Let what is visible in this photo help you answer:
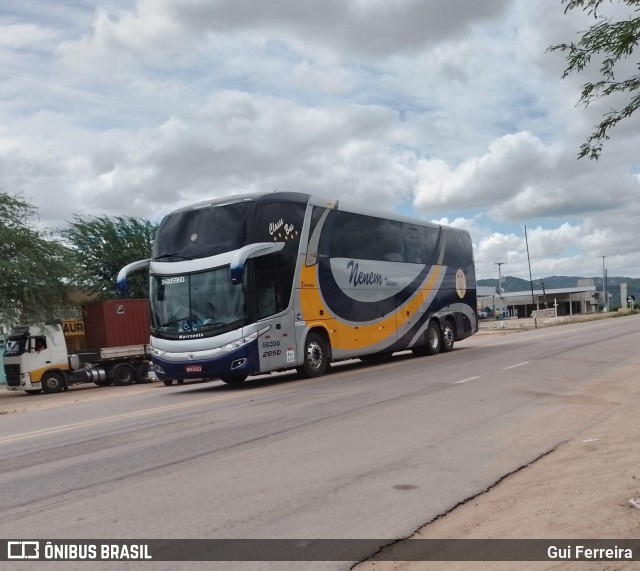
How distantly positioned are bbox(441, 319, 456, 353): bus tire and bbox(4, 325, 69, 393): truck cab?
48.0 feet

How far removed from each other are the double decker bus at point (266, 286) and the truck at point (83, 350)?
1210cm

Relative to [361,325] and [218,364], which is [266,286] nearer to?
[218,364]

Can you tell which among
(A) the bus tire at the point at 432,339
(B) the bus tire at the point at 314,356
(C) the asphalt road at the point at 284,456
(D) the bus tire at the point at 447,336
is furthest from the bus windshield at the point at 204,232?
(D) the bus tire at the point at 447,336

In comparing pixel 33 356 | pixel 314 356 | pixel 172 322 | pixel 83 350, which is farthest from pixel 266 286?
pixel 83 350

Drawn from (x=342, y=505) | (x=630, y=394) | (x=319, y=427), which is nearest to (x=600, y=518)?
(x=342, y=505)

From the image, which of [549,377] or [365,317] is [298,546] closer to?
[549,377]

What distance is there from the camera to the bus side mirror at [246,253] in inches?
529

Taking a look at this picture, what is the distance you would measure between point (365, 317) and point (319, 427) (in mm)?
9462

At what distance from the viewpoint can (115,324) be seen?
1131 inches

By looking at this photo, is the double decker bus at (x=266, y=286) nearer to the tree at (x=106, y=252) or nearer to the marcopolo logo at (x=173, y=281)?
the marcopolo logo at (x=173, y=281)

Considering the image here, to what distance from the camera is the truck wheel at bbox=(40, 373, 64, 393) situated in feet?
87.9

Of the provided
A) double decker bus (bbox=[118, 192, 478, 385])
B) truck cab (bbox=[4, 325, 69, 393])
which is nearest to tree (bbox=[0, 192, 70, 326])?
truck cab (bbox=[4, 325, 69, 393])

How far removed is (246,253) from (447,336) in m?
11.6

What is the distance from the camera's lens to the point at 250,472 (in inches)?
275
